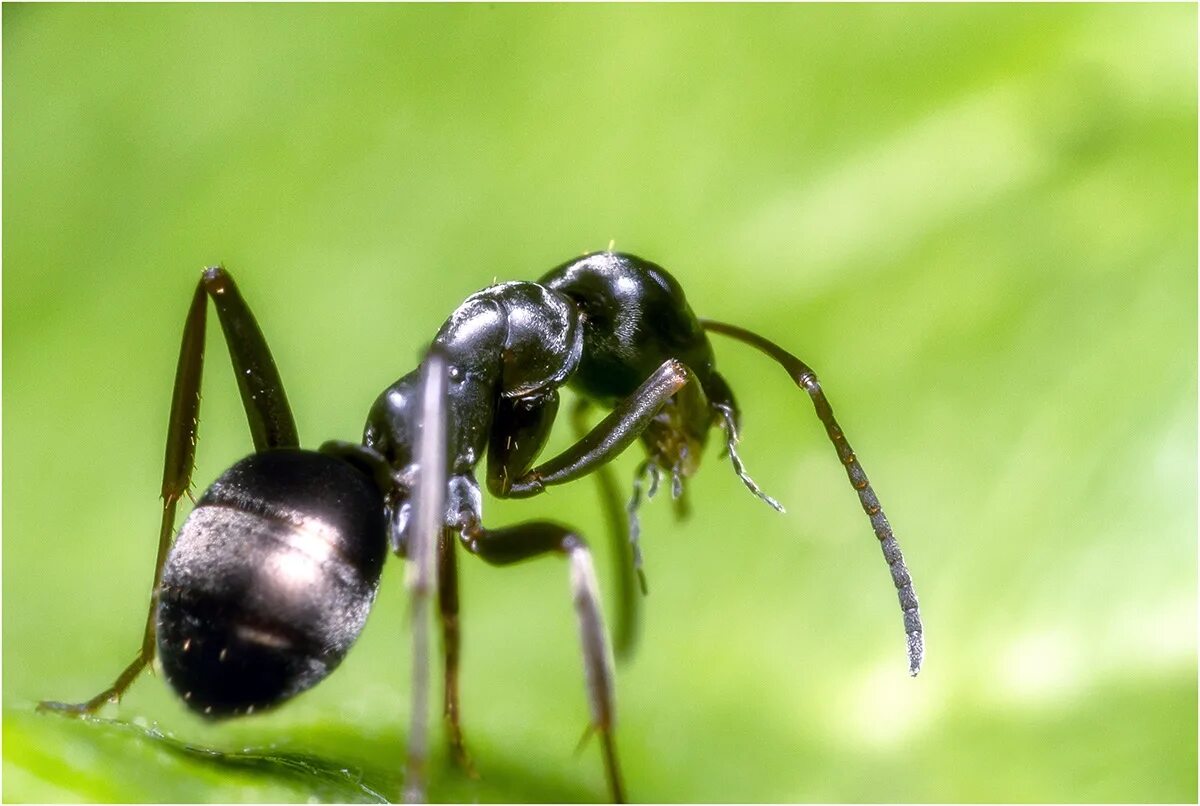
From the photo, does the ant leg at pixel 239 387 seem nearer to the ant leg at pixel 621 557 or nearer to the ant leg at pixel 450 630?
the ant leg at pixel 450 630

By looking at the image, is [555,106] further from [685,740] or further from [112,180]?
[685,740]

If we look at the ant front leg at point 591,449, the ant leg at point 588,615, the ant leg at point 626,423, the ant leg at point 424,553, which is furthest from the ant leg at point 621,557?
the ant leg at point 424,553

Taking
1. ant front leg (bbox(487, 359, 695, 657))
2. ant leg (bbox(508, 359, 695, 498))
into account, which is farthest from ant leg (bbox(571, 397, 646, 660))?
ant leg (bbox(508, 359, 695, 498))

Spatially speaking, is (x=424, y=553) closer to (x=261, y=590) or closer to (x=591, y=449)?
(x=261, y=590)

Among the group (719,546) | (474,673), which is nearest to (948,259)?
(719,546)

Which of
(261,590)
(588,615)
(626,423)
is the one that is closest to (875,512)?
(626,423)

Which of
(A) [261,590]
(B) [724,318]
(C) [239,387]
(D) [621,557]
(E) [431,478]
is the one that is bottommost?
(A) [261,590]

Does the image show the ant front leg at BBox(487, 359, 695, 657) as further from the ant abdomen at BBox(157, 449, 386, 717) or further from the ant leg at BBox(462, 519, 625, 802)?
the ant abdomen at BBox(157, 449, 386, 717)
